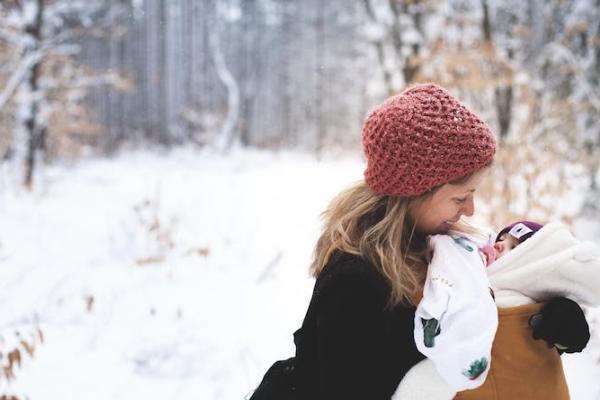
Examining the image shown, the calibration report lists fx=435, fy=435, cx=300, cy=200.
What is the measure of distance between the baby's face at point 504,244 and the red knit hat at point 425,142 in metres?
0.40

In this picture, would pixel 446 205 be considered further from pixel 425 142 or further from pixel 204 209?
pixel 204 209

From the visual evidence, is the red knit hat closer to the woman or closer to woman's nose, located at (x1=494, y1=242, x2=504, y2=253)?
the woman

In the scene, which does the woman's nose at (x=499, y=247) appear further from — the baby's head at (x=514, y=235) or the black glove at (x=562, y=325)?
the black glove at (x=562, y=325)

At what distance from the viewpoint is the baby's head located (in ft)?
4.90

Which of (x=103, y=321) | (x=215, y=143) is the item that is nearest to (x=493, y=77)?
(x=103, y=321)

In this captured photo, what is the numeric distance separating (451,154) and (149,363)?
7.32 feet

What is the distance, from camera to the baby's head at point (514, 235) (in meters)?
1.49

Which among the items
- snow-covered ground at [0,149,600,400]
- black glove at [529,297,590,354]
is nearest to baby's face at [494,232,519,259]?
black glove at [529,297,590,354]

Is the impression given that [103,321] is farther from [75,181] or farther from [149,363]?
[75,181]

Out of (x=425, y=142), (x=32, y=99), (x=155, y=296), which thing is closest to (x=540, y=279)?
(x=425, y=142)

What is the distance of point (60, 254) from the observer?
4.29 meters

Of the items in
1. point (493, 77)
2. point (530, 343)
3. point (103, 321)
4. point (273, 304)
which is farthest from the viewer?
point (493, 77)

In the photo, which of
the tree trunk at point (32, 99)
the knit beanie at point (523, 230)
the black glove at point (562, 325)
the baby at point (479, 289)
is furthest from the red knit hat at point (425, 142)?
the tree trunk at point (32, 99)

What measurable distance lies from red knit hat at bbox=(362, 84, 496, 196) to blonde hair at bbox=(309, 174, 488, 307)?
8cm
